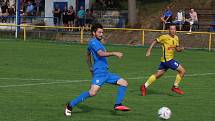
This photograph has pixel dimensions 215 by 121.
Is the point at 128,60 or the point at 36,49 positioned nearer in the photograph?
the point at 128,60

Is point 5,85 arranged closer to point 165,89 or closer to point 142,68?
point 165,89

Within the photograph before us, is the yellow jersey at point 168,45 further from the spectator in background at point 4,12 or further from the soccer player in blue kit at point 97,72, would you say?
the spectator in background at point 4,12

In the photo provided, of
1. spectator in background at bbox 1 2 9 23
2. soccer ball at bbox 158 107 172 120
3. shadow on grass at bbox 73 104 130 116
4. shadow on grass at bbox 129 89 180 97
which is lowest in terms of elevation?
shadow on grass at bbox 129 89 180 97

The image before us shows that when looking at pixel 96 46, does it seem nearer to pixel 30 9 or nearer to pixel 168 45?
pixel 168 45

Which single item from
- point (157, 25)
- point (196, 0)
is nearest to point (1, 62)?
point (157, 25)

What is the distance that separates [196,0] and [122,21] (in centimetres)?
576

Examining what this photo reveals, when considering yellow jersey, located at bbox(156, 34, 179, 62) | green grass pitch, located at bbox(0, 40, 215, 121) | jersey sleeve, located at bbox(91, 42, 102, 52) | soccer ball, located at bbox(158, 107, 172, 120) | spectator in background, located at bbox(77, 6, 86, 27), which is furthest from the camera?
spectator in background, located at bbox(77, 6, 86, 27)

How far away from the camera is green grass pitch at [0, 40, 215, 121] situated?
1345 cm

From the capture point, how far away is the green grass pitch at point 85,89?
1345 centimetres

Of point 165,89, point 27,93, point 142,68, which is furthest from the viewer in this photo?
point 142,68

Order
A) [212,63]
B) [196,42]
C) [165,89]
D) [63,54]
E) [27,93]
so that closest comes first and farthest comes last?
1. [27,93]
2. [165,89]
3. [212,63]
4. [63,54]
5. [196,42]

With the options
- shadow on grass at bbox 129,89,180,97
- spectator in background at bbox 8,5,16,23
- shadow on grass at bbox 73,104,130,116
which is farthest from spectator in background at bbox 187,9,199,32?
shadow on grass at bbox 73,104,130,116

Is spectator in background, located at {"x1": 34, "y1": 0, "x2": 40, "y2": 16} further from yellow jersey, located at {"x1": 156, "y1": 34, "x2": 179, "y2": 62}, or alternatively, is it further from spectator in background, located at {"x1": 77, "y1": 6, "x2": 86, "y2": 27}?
yellow jersey, located at {"x1": 156, "y1": 34, "x2": 179, "y2": 62}

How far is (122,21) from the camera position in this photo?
48.2 m
